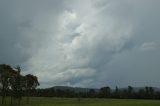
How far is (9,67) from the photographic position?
103625 millimetres

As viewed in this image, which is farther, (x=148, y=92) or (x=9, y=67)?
(x=148, y=92)

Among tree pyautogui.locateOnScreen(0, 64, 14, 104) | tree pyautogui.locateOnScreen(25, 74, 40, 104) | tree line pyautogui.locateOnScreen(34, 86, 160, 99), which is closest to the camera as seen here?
tree pyautogui.locateOnScreen(0, 64, 14, 104)

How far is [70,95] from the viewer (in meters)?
177

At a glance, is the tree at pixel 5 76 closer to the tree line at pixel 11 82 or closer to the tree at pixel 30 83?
the tree line at pixel 11 82

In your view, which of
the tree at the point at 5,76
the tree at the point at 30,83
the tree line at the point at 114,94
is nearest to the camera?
the tree at the point at 5,76

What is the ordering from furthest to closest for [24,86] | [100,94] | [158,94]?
[100,94]
[158,94]
[24,86]

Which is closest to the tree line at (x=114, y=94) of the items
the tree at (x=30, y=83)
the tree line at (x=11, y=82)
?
the tree at (x=30, y=83)

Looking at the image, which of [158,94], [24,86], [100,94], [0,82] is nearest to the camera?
[0,82]

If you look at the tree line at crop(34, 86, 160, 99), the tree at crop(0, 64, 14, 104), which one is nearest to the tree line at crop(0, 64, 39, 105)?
the tree at crop(0, 64, 14, 104)

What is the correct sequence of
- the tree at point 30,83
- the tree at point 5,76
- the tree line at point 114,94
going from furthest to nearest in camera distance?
the tree line at point 114,94 → the tree at point 30,83 → the tree at point 5,76

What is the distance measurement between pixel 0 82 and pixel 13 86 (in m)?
4.17

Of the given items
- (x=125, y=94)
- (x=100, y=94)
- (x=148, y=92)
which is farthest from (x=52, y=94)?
(x=148, y=92)

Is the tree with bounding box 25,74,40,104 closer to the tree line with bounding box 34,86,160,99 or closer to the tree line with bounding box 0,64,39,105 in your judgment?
the tree line with bounding box 0,64,39,105

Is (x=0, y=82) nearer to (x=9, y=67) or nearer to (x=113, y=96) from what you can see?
(x=9, y=67)
